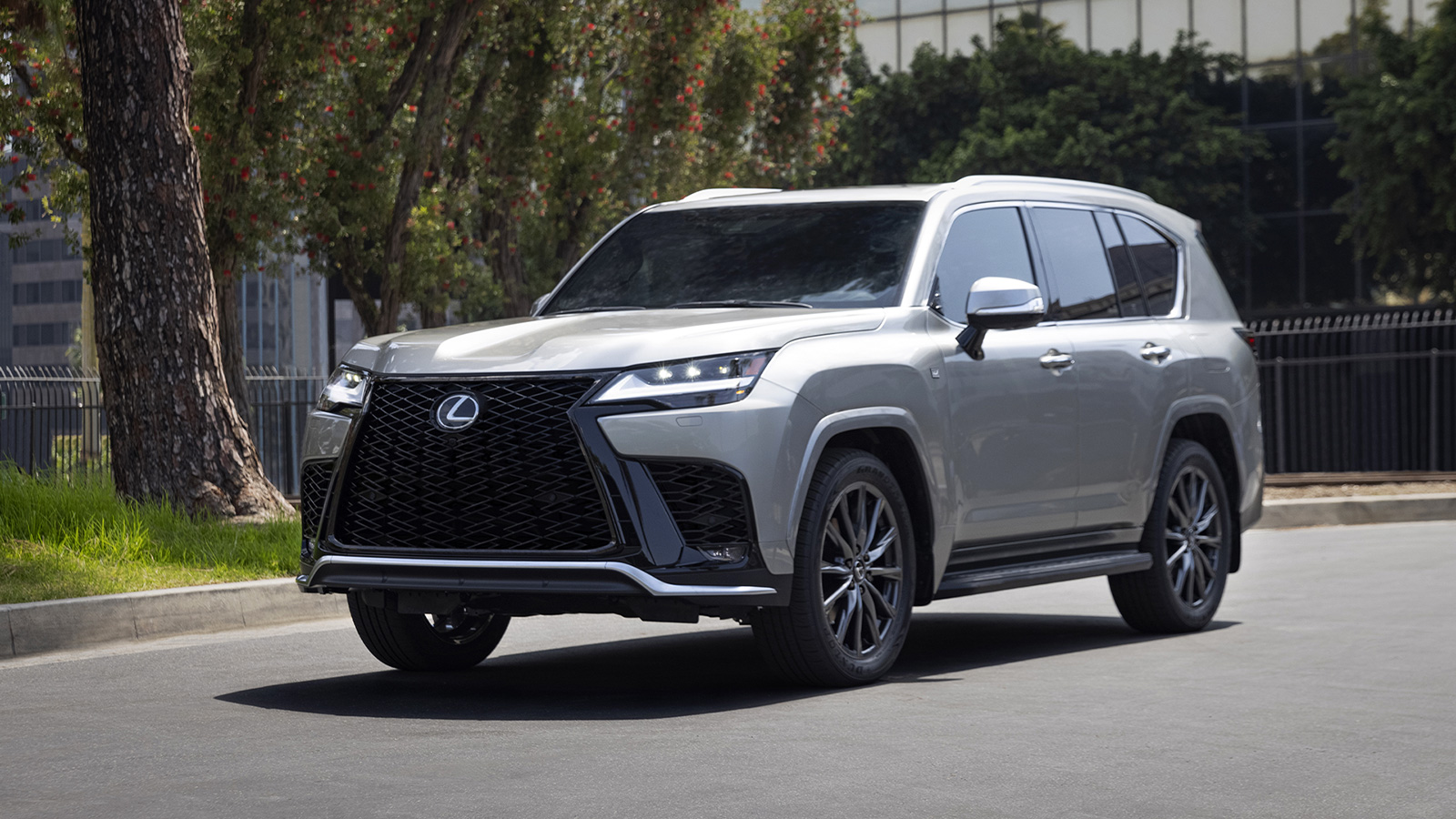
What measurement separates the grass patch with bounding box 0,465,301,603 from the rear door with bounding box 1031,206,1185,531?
447cm

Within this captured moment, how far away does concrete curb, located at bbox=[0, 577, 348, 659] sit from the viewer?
333 inches

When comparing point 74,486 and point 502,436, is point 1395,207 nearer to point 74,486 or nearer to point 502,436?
point 74,486

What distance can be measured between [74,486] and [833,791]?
773cm

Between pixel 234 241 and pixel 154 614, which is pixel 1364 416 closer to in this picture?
pixel 234 241

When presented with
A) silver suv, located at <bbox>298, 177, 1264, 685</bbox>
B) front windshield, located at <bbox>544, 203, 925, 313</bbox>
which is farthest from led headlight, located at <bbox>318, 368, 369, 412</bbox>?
front windshield, located at <bbox>544, 203, 925, 313</bbox>

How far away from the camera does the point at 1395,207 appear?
37969mm

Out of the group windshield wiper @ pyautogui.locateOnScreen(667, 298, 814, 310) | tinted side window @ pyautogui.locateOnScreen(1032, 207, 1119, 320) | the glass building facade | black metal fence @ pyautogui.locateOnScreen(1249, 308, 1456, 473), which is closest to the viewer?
windshield wiper @ pyautogui.locateOnScreen(667, 298, 814, 310)

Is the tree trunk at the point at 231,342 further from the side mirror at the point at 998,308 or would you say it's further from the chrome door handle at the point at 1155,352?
the side mirror at the point at 998,308

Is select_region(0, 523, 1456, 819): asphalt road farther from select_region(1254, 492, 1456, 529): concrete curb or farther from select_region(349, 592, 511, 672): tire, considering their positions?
select_region(1254, 492, 1456, 529): concrete curb

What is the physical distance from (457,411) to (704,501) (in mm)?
882

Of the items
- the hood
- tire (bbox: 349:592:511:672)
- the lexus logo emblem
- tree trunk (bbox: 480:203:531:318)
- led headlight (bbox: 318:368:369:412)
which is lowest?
tire (bbox: 349:592:511:672)

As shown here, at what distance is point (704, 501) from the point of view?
20.6ft

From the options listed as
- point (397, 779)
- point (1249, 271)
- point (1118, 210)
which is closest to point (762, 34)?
point (1118, 210)

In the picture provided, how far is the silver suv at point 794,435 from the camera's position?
20.6ft
